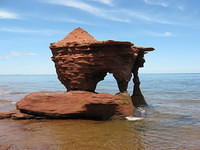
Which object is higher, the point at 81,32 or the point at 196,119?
the point at 81,32

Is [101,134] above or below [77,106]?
below

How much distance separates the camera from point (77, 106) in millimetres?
13891

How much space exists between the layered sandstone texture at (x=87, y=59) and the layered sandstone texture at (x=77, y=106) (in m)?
1.88

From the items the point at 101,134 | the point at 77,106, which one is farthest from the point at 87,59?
the point at 101,134

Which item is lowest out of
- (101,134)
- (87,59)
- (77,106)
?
(101,134)

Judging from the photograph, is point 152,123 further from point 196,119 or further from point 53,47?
point 53,47

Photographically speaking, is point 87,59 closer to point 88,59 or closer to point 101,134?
point 88,59

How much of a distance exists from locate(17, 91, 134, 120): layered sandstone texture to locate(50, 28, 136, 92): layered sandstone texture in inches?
74.0

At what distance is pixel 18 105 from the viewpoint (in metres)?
14.6

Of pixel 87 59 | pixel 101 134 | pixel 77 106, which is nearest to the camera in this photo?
pixel 101 134

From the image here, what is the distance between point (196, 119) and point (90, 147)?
8096 mm

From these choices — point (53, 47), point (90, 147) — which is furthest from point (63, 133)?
point (53, 47)

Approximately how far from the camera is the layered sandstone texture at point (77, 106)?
13.7 metres

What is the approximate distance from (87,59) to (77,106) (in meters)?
3.04
